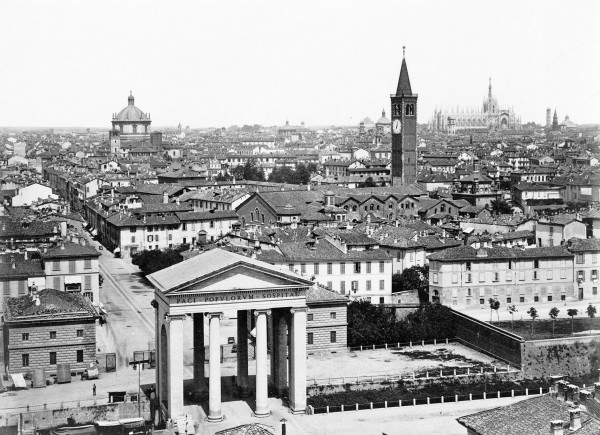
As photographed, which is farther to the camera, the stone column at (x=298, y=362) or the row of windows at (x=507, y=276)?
the row of windows at (x=507, y=276)

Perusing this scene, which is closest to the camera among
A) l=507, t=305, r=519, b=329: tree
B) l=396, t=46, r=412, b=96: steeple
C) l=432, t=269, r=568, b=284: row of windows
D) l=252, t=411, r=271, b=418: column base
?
l=252, t=411, r=271, b=418: column base

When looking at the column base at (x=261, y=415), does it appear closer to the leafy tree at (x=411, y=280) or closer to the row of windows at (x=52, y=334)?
the row of windows at (x=52, y=334)

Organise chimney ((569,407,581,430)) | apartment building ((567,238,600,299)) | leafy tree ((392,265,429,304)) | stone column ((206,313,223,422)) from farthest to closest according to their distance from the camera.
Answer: leafy tree ((392,265,429,304)) < apartment building ((567,238,600,299)) < stone column ((206,313,223,422)) < chimney ((569,407,581,430))

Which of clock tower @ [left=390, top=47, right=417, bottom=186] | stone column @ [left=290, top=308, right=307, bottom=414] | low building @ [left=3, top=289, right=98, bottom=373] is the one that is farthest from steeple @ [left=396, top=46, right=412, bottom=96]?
stone column @ [left=290, top=308, right=307, bottom=414]

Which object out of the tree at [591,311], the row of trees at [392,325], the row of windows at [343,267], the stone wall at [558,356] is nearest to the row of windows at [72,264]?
the row of windows at [343,267]

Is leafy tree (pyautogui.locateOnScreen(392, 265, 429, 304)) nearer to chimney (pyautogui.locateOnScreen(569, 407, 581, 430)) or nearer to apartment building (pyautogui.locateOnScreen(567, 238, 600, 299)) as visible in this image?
apartment building (pyautogui.locateOnScreen(567, 238, 600, 299))

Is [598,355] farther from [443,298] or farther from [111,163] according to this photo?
[111,163]

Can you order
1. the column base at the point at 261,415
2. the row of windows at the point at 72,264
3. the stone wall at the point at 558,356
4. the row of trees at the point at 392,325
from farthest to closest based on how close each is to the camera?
the row of windows at the point at 72,264 < the row of trees at the point at 392,325 < the stone wall at the point at 558,356 < the column base at the point at 261,415
